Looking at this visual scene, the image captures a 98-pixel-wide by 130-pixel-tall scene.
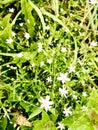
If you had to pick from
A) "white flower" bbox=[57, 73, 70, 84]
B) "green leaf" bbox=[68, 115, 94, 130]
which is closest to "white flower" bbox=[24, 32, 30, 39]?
"white flower" bbox=[57, 73, 70, 84]

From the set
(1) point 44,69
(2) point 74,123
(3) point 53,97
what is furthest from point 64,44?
(2) point 74,123

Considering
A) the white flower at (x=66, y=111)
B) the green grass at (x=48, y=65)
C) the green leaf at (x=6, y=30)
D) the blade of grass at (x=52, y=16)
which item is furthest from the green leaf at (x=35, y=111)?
the blade of grass at (x=52, y=16)

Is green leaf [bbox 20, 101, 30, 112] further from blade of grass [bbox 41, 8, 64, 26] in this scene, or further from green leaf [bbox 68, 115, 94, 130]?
blade of grass [bbox 41, 8, 64, 26]

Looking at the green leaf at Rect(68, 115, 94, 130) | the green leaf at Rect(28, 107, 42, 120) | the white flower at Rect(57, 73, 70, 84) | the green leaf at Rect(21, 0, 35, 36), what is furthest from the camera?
the green leaf at Rect(21, 0, 35, 36)

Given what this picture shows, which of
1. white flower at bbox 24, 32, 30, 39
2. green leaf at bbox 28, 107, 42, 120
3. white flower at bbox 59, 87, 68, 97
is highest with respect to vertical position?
white flower at bbox 24, 32, 30, 39

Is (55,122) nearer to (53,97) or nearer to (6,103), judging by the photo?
(53,97)

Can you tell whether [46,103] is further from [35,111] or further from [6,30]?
[6,30]

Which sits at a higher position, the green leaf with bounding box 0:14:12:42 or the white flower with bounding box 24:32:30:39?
the green leaf with bounding box 0:14:12:42

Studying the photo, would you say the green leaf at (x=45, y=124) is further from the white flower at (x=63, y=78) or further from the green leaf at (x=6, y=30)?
the green leaf at (x=6, y=30)

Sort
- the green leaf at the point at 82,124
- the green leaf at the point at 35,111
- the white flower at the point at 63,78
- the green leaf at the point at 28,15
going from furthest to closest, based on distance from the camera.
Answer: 1. the green leaf at the point at 28,15
2. the white flower at the point at 63,78
3. the green leaf at the point at 35,111
4. the green leaf at the point at 82,124
